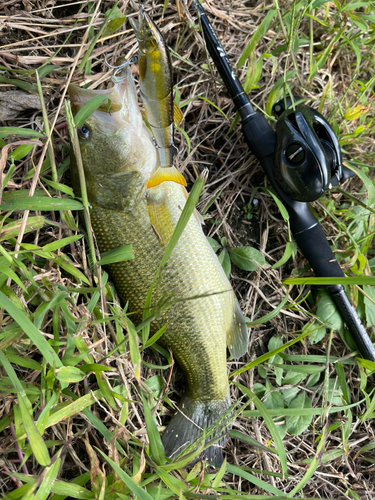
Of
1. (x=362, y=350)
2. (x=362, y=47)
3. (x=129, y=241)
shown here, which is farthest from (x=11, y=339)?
(x=362, y=47)

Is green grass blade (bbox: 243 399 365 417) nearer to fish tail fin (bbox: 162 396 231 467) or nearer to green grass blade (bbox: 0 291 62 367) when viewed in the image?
fish tail fin (bbox: 162 396 231 467)

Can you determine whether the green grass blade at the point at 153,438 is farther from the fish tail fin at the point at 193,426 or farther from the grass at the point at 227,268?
the fish tail fin at the point at 193,426

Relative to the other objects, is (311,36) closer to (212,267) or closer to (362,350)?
(212,267)

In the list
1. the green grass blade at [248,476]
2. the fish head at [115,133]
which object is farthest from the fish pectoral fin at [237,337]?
the fish head at [115,133]

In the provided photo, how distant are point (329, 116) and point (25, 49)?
2145 millimetres

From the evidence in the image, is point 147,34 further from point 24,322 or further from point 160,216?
point 24,322

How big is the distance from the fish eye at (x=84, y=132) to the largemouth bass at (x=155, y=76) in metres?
0.42

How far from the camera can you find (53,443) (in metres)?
1.93

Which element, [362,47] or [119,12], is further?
[362,47]

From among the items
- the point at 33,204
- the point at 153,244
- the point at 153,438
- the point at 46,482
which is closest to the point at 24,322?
the point at 33,204

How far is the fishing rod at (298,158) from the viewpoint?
2.32 metres

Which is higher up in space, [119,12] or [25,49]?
[119,12]

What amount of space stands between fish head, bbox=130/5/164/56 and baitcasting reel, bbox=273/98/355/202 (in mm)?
1032

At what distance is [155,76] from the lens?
1.72m
